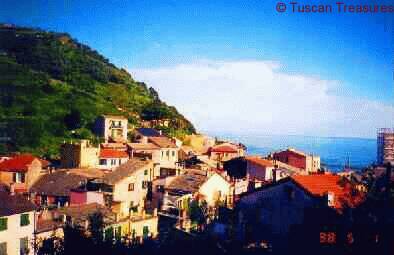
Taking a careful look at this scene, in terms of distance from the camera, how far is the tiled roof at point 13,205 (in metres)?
15.0

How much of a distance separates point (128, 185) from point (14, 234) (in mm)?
7790

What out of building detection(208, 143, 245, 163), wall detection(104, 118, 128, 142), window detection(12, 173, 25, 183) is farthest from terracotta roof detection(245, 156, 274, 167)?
window detection(12, 173, 25, 183)

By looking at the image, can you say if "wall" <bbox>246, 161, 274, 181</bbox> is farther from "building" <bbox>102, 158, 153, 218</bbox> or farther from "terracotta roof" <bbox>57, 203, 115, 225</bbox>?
"terracotta roof" <bbox>57, 203, 115, 225</bbox>

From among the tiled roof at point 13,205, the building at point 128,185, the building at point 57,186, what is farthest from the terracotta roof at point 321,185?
the building at point 57,186

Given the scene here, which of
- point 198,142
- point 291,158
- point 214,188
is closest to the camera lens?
point 214,188

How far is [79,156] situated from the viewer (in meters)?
28.5

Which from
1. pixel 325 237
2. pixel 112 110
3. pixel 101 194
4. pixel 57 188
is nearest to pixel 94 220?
pixel 325 237

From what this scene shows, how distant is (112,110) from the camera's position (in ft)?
150

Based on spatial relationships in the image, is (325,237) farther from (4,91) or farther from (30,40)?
(30,40)

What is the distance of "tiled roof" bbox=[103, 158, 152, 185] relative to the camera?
71.3 feet

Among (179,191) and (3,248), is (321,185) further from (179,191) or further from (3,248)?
(3,248)

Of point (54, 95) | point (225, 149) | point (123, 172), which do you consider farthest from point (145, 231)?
point (54, 95)

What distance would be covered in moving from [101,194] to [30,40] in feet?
127

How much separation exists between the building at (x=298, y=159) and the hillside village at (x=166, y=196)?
0.27 ft
